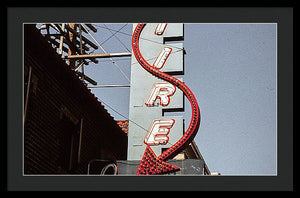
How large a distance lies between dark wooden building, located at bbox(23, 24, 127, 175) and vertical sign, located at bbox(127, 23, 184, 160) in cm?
155

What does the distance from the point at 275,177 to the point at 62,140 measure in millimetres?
6634

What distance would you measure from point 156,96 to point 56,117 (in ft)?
8.98

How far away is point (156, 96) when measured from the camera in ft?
52.6

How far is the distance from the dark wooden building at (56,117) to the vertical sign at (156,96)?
155 centimetres

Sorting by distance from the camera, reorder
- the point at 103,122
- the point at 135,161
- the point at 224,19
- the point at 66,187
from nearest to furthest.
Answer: the point at 66,187, the point at 224,19, the point at 135,161, the point at 103,122

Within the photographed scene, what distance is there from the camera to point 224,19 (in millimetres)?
11562

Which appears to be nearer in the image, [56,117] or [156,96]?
[56,117]

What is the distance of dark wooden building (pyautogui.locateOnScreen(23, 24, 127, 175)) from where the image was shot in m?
13.7

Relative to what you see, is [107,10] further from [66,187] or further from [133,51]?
[133,51]

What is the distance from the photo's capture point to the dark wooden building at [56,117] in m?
13.7

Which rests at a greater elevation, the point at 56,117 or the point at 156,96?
the point at 156,96

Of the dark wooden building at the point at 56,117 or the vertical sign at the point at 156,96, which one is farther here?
the vertical sign at the point at 156,96
